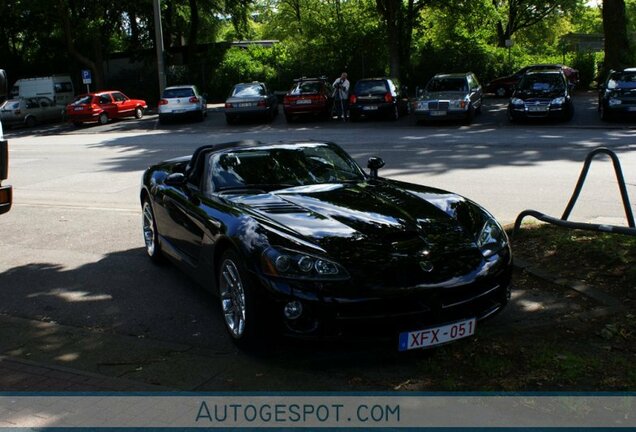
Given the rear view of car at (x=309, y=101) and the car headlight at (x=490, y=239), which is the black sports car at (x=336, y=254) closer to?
the car headlight at (x=490, y=239)

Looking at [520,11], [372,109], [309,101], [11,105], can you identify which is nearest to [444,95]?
[372,109]

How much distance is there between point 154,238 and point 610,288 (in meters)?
4.63

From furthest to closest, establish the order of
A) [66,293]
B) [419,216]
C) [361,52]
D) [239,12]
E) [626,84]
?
[239,12]
[361,52]
[626,84]
[66,293]
[419,216]

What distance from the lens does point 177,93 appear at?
30391 millimetres

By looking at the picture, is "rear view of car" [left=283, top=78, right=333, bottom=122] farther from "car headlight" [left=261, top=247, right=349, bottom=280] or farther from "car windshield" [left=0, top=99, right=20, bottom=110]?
→ "car headlight" [left=261, top=247, right=349, bottom=280]

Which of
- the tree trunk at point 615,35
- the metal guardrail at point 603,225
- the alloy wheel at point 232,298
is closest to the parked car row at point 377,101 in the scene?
the tree trunk at point 615,35

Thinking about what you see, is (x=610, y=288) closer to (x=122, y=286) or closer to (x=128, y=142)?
Result: (x=122, y=286)

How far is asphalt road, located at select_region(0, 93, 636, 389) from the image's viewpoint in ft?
18.7

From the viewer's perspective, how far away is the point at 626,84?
22406 millimetres

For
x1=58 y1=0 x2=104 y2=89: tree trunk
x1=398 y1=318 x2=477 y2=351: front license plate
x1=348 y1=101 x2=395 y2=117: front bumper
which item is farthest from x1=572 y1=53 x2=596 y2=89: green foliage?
x1=398 y1=318 x2=477 y2=351: front license plate

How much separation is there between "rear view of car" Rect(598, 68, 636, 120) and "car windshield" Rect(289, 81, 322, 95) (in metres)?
10.8

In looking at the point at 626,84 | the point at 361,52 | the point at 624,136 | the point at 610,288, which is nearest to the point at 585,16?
the point at 361,52

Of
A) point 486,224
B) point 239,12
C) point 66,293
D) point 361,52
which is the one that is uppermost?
point 239,12

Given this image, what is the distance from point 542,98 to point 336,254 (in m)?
19.9
